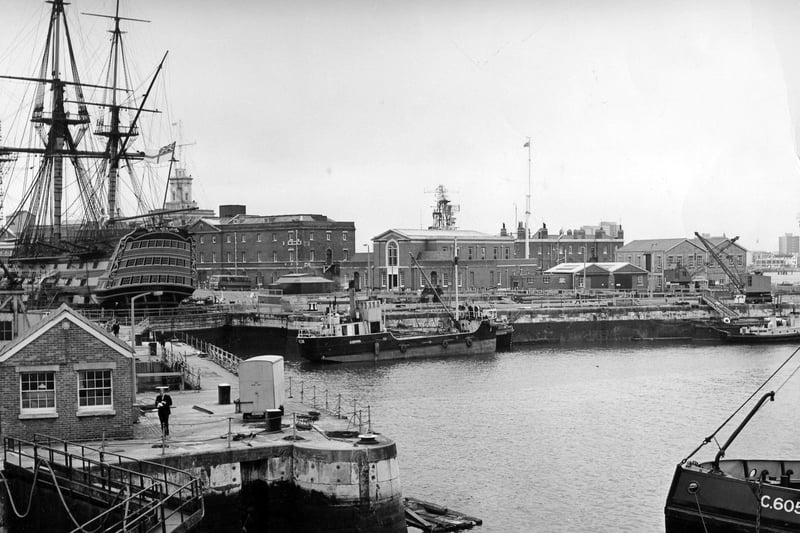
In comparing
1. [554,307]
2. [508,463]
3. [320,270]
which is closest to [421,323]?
[554,307]


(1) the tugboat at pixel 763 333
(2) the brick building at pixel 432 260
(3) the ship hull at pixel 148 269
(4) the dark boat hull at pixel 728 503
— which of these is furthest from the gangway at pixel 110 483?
(2) the brick building at pixel 432 260

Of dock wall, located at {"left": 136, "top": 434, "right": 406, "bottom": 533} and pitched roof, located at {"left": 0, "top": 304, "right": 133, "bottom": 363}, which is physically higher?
pitched roof, located at {"left": 0, "top": 304, "right": 133, "bottom": 363}

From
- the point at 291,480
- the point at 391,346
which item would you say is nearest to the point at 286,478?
the point at 291,480

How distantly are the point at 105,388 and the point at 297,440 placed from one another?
4.85 m

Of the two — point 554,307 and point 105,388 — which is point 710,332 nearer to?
point 554,307

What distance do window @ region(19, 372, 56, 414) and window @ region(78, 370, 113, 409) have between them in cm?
65

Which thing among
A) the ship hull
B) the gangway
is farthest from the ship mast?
the gangway

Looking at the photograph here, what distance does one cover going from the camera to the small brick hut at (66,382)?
82.1 feet

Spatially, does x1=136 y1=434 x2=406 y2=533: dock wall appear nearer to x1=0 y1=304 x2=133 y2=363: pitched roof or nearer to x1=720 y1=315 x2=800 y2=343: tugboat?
x1=0 y1=304 x2=133 y2=363: pitched roof

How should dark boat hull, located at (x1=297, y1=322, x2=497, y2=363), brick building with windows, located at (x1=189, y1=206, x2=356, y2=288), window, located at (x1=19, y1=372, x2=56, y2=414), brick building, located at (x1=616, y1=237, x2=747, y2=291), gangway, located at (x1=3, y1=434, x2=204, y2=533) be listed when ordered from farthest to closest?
1. brick building, located at (x1=616, y1=237, x2=747, y2=291)
2. brick building with windows, located at (x1=189, y1=206, x2=356, y2=288)
3. dark boat hull, located at (x1=297, y1=322, x2=497, y2=363)
4. window, located at (x1=19, y1=372, x2=56, y2=414)
5. gangway, located at (x1=3, y1=434, x2=204, y2=533)

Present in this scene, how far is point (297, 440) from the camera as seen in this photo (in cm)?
2569

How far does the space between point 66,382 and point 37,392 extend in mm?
714

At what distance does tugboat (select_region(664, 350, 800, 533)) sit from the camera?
76.1 feet

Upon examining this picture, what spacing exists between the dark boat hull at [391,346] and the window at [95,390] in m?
43.7
